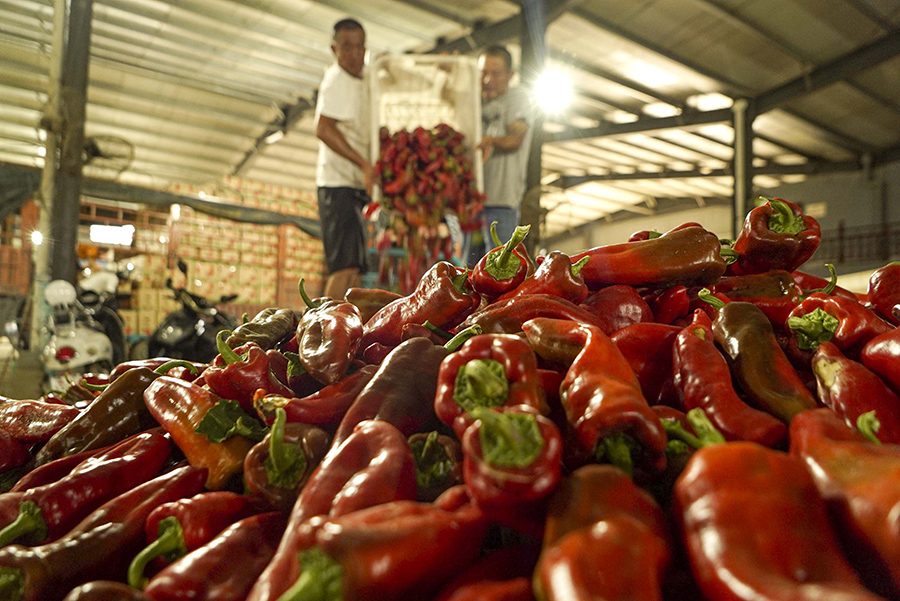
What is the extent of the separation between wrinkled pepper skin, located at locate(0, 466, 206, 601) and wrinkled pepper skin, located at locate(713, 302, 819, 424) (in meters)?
1.12

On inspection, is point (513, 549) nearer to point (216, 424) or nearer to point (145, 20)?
point (216, 424)

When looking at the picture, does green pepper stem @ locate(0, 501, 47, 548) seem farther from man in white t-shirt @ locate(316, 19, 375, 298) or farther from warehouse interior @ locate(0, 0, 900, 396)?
warehouse interior @ locate(0, 0, 900, 396)

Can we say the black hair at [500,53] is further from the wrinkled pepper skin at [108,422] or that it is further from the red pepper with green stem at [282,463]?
the red pepper with green stem at [282,463]

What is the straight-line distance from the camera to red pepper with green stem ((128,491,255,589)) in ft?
3.45

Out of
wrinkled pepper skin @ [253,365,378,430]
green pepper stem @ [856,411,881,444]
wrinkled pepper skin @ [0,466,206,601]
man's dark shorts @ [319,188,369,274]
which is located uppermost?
man's dark shorts @ [319,188,369,274]

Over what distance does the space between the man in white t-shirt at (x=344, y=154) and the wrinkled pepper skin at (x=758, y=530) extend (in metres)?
4.13

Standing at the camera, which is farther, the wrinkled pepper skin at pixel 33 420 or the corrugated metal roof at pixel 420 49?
the corrugated metal roof at pixel 420 49

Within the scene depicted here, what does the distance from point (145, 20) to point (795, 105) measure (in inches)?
466

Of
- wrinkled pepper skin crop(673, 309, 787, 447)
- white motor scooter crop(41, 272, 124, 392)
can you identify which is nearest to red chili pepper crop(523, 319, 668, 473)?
wrinkled pepper skin crop(673, 309, 787, 447)

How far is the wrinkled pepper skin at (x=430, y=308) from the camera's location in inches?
65.4

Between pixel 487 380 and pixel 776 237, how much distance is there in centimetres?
111

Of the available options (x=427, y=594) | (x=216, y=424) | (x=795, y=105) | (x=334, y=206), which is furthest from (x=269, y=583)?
(x=795, y=105)

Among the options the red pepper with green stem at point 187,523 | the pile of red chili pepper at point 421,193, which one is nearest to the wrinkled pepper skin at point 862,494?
the red pepper with green stem at point 187,523

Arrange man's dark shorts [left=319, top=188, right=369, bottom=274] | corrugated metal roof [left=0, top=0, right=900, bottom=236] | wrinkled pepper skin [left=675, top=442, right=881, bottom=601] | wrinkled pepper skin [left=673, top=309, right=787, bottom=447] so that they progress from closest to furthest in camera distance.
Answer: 1. wrinkled pepper skin [left=675, top=442, right=881, bottom=601]
2. wrinkled pepper skin [left=673, top=309, right=787, bottom=447]
3. man's dark shorts [left=319, top=188, right=369, bottom=274]
4. corrugated metal roof [left=0, top=0, right=900, bottom=236]
